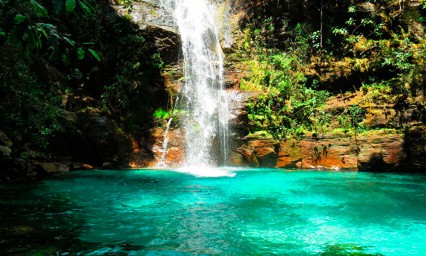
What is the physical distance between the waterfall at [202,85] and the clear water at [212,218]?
5279 mm

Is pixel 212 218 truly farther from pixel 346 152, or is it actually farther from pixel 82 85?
pixel 82 85

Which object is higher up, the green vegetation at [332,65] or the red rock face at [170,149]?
the green vegetation at [332,65]

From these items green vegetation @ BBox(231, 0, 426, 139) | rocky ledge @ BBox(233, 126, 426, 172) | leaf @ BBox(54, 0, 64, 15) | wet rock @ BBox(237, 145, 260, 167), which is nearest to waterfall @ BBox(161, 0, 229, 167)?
wet rock @ BBox(237, 145, 260, 167)

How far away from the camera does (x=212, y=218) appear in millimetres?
5285

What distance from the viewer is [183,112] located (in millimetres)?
14906

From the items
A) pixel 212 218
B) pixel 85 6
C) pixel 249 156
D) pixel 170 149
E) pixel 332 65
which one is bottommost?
pixel 212 218

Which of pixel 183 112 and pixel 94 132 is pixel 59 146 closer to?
pixel 94 132

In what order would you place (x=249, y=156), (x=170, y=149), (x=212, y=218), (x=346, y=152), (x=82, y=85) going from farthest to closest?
(x=82, y=85) < (x=170, y=149) < (x=249, y=156) < (x=346, y=152) < (x=212, y=218)

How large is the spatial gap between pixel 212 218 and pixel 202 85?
35.6ft

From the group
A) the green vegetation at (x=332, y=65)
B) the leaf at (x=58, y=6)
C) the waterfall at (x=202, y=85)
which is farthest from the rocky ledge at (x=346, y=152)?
the leaf at (x=58, y=6)

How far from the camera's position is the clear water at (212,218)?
155 inches

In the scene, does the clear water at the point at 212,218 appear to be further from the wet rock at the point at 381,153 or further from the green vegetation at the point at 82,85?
the wet rock at the point at 381,153

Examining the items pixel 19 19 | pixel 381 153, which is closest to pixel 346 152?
pixel 381 153

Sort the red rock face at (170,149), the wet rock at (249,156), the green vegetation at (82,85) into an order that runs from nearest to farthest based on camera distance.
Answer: the green vegetation at (82,85) → the wet rock at (249,156) → the red rock face at (170,149)
